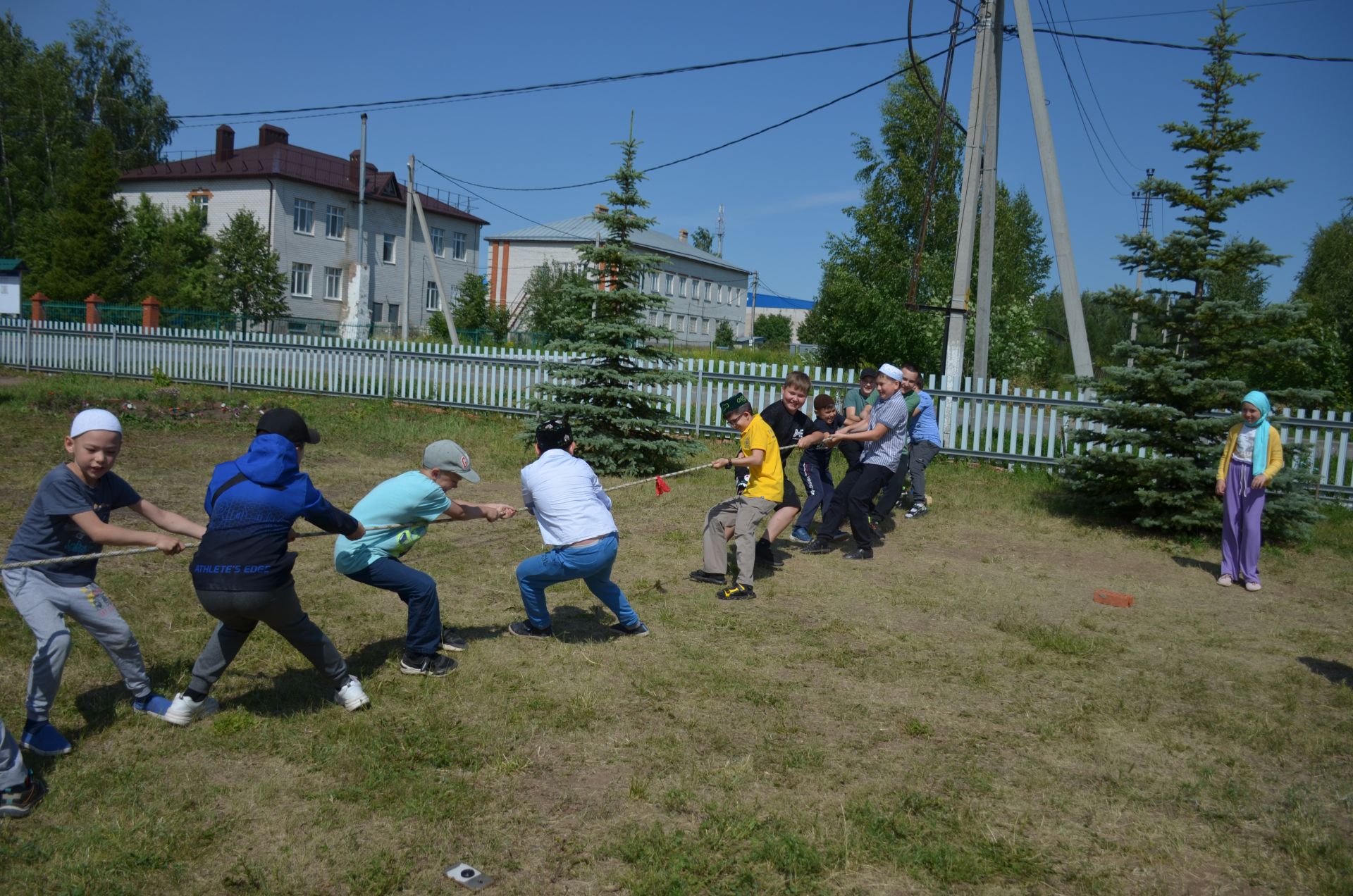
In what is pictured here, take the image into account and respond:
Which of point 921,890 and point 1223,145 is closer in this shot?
point 921,890

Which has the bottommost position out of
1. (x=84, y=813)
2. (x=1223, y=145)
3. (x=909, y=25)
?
(x=84, y=813)

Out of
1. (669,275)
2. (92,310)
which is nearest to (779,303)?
(669,275)

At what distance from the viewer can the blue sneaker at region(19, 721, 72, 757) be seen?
166 inches

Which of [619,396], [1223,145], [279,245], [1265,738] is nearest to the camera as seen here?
[1265,738]

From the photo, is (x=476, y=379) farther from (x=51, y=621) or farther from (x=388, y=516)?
(x=51, y=621)

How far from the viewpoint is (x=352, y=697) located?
494 centimetres

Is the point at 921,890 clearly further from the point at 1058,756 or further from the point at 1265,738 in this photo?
the point at 1265,738

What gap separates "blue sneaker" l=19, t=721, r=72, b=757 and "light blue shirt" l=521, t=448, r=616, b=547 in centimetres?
267

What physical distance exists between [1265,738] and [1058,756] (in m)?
1.30

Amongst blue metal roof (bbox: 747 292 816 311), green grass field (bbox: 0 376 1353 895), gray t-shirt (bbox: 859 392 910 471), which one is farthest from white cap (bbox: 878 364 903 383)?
blue metal roof (bbox: 747 292 816 311)

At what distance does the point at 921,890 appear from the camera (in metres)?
3.55

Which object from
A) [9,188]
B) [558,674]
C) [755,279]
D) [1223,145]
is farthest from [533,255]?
[558,674]

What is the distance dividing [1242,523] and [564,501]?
270 inches

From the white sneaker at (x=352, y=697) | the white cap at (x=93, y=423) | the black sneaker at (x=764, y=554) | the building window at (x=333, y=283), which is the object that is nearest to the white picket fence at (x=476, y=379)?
the black sneaker at (x=764, y=554)
